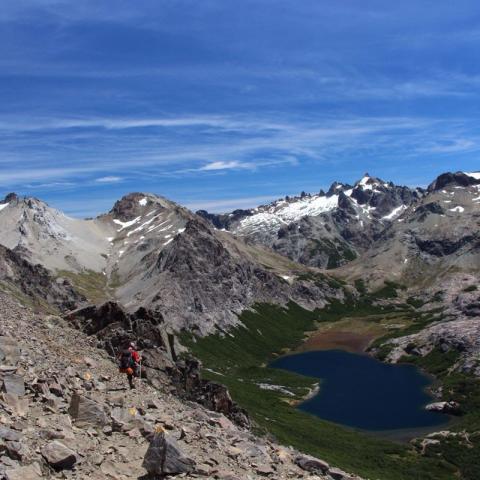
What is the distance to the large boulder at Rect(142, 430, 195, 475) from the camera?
1043 inches

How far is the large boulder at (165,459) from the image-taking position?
2648cm

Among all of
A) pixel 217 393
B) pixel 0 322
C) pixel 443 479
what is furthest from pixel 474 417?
pixel 0 322

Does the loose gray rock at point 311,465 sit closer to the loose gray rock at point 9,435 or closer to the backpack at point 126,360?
the backpack at point 126,360

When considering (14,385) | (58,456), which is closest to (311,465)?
(58,456)

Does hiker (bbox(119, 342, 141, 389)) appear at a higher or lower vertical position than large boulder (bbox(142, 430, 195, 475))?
higher

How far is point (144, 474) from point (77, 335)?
1064 inches

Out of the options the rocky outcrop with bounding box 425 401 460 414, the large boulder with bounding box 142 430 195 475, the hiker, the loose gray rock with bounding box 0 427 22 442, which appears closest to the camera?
the loose gray rock with bounding box 0 427 22 442

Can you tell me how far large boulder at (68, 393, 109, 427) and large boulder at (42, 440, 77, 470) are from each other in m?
4.15

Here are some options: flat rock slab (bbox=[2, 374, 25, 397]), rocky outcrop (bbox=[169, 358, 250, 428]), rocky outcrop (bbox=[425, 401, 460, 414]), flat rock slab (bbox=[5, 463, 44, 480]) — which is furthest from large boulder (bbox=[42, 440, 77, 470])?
rocky outcrop (bbox=[425, 401, 460, 414])

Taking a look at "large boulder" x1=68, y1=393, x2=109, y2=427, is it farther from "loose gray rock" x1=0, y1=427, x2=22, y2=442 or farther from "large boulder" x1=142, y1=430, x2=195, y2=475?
"loose gray rock" x1=0, y1=427, x2=22, y2=442

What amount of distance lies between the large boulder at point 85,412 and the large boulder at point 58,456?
4.15 m

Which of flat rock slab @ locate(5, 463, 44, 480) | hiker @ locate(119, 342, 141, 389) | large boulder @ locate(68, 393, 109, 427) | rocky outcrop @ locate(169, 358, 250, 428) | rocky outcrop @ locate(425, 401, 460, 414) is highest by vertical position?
hiker @ locate(119, 342, 141, 389)

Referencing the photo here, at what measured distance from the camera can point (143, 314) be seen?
74.9 metres

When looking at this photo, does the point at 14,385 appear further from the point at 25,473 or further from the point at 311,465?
the point at 311,465
